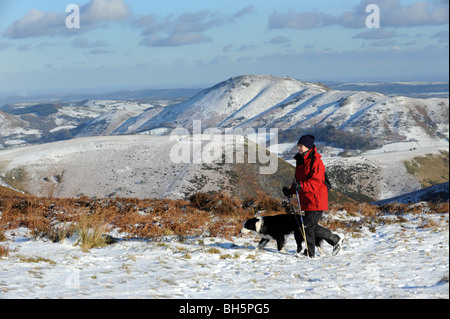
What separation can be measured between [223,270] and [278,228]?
7.30ft

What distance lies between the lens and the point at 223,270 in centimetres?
812

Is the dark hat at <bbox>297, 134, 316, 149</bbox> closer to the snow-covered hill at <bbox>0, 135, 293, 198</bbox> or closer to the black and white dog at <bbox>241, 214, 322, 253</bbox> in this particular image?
the black and white dog at <bbox>241, 214, 322, 253</bbox>

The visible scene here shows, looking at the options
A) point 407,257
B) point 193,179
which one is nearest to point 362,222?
point 407,257

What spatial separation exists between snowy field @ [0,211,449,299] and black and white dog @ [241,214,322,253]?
32cm

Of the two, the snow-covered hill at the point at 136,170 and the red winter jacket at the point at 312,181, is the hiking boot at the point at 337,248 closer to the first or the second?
the red winter jacket at the point at 312,181

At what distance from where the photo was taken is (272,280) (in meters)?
7.38

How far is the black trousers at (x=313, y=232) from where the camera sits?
8.80 metres

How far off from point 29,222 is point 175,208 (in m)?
5.21

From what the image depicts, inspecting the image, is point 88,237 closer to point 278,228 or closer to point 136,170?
point 278,228

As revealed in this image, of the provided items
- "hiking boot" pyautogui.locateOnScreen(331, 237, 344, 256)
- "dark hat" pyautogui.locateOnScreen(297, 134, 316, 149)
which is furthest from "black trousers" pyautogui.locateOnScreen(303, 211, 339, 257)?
"dark hat" pyautogui.locateOnScreen(297, 134, 316, 149)

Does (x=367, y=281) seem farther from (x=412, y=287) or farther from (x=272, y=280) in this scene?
(x=272, y=280)

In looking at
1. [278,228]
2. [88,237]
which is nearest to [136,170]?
[88,237]

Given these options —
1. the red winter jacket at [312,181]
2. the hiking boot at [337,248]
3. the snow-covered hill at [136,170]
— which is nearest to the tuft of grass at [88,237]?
the red winter jacket at [312,181]

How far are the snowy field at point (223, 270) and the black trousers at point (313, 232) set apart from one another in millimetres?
368
